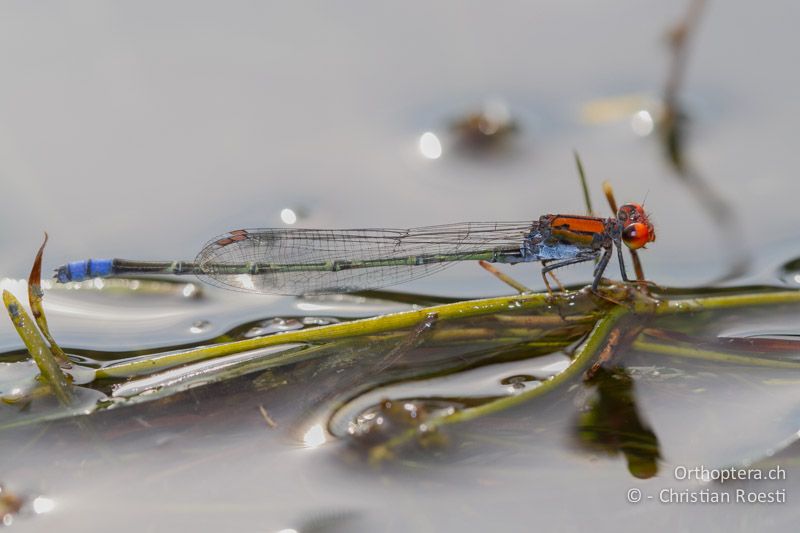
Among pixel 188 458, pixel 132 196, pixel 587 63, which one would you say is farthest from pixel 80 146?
pixel 587 63

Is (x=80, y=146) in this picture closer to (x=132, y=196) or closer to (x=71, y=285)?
(x=132, y=196)

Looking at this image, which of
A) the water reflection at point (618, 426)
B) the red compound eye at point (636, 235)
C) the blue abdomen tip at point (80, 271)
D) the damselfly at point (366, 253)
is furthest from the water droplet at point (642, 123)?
the blue abdomen tip at point (80, 271)

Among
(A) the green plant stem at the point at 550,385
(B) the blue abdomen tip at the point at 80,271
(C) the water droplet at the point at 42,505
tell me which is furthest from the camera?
(B) the blue abdomen tip at the point at 80,271

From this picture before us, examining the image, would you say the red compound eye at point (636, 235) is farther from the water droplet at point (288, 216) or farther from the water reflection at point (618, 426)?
the water droplet at point (288, 216)

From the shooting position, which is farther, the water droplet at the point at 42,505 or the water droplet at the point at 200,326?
the water droplet at the point at 200,326

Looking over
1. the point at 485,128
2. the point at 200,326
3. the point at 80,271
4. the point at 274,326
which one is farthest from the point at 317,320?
the point at 485,128

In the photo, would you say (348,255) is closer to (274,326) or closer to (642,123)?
(274,326)
